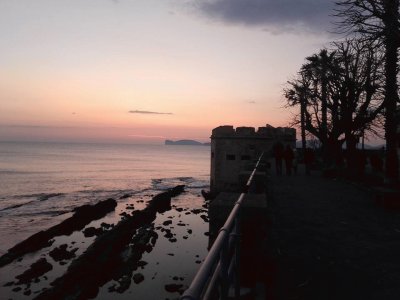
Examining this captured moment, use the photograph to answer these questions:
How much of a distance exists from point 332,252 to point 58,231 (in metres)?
25.0

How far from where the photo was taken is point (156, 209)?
35031mm

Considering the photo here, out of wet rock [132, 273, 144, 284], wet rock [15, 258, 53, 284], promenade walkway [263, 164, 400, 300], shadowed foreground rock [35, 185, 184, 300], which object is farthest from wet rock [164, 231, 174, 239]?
promenade walkway [263, 164, 400, 300]

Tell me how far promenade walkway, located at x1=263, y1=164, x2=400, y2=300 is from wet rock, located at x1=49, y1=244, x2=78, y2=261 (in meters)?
15.3

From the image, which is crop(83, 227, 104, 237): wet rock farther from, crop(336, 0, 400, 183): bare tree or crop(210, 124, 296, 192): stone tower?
crop(336, 0, 400, 183): bare tree

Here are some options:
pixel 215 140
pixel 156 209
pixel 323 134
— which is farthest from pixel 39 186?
pixel 323 134

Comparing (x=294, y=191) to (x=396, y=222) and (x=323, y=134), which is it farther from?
(x=323, y=134)

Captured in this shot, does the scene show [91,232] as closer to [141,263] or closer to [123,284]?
[141,263]

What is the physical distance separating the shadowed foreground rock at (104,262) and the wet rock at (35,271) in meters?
1.52

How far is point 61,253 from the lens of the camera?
862 inches

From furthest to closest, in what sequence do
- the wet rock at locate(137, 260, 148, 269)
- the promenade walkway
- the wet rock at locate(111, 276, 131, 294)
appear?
the wet rock at locate(137, 260, 148, 269)
the wet rock at locate(111, 276, 131, 294)
the promenade walkway

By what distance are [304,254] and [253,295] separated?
6.20ft

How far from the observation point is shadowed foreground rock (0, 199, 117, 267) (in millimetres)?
22581

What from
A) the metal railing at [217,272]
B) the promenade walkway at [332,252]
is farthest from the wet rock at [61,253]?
the metal railing at [217,272]

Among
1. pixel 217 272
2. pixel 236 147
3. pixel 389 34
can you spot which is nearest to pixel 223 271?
pixel 217 272
